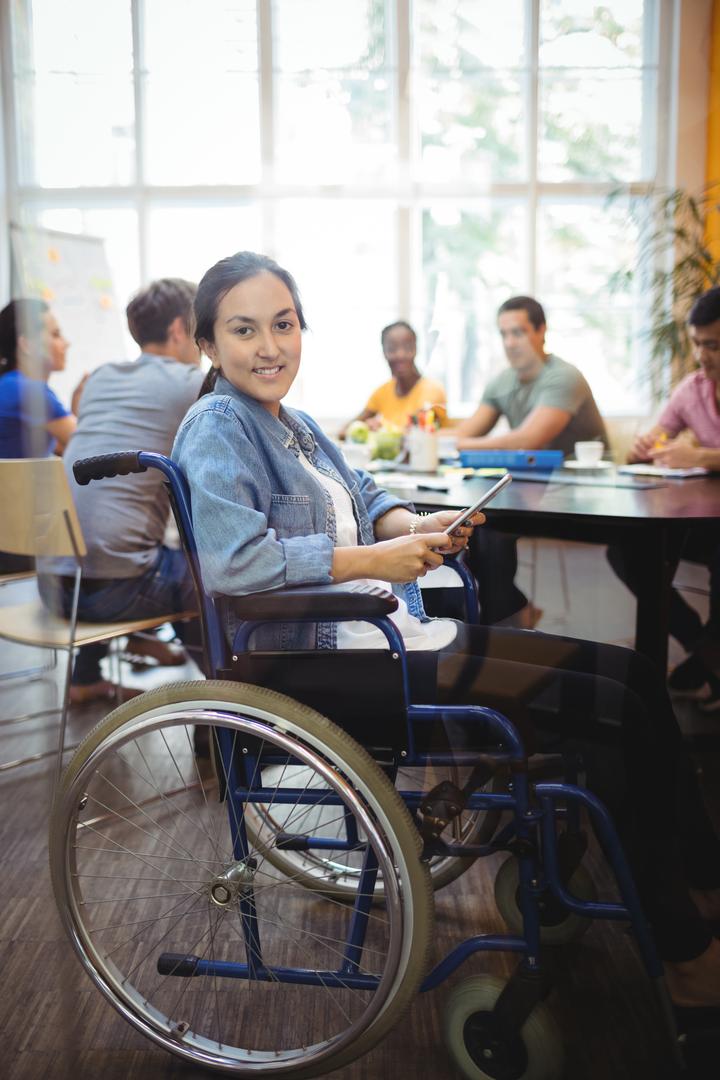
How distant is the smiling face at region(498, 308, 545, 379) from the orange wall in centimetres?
28

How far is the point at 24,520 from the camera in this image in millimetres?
1514

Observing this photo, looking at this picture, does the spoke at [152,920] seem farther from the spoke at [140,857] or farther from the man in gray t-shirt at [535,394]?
the man in gray t-shirt at [535,394]

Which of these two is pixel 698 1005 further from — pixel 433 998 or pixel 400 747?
pixel 400 747

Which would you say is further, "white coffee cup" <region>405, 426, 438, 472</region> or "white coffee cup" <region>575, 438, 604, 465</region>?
"white coffee cup" <region>405, 426, 438, 472</region>

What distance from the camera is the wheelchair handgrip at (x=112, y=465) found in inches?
47.1

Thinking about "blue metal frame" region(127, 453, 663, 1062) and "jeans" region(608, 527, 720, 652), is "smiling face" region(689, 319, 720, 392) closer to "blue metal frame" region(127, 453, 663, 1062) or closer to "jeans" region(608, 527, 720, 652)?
"jeans" region(608, 527, 720, 652)

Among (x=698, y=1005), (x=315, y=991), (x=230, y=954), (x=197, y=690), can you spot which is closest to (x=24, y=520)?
(x=197, y=690)

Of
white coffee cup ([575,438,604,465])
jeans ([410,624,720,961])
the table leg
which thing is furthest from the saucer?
jeans ([410,624,720,961])

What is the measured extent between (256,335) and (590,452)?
62 cm

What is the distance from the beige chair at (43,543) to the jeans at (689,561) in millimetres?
707

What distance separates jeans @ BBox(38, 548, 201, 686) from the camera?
4.98ft

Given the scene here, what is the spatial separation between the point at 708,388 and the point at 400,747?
64cm

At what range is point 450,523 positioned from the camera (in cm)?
133

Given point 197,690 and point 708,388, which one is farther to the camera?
point 708,388
